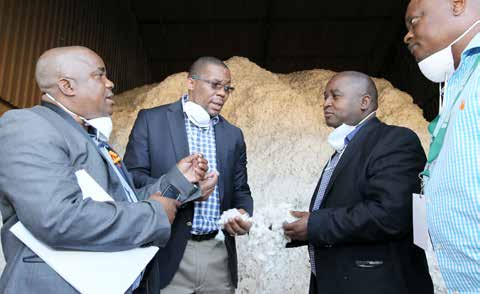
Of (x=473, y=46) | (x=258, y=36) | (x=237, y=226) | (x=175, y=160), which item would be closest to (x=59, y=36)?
(x=175, y=160)

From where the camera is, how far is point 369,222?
2469 millimetres

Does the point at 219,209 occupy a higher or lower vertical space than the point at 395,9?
lower

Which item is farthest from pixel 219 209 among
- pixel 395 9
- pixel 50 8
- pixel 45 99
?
pixel 395 9

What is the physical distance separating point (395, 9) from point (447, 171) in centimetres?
1170

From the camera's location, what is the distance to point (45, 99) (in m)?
2.17

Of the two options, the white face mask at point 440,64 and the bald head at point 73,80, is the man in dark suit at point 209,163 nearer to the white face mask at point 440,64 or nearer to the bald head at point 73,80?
the bald head at point 73,80

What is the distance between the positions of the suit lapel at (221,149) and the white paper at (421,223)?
1374 mm

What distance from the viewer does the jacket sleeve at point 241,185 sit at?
3397 millimetres

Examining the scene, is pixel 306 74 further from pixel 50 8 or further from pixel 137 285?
pixel 137 285

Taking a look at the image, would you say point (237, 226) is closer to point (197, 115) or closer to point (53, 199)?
point (197, 115)

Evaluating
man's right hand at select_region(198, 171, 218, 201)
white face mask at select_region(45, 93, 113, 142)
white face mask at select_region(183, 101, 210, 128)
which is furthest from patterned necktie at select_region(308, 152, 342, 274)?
white face mask at select_region(45, 93, 113, 142)

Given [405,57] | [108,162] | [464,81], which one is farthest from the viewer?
[405,57]

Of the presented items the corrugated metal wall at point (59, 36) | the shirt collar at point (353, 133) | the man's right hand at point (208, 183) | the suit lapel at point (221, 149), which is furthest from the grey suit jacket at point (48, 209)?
the corrugated metal wall at point (59, 36)

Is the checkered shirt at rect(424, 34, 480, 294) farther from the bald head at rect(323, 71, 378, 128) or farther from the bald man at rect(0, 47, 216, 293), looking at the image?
the bald head at rect(323, 71, 378, 128)
